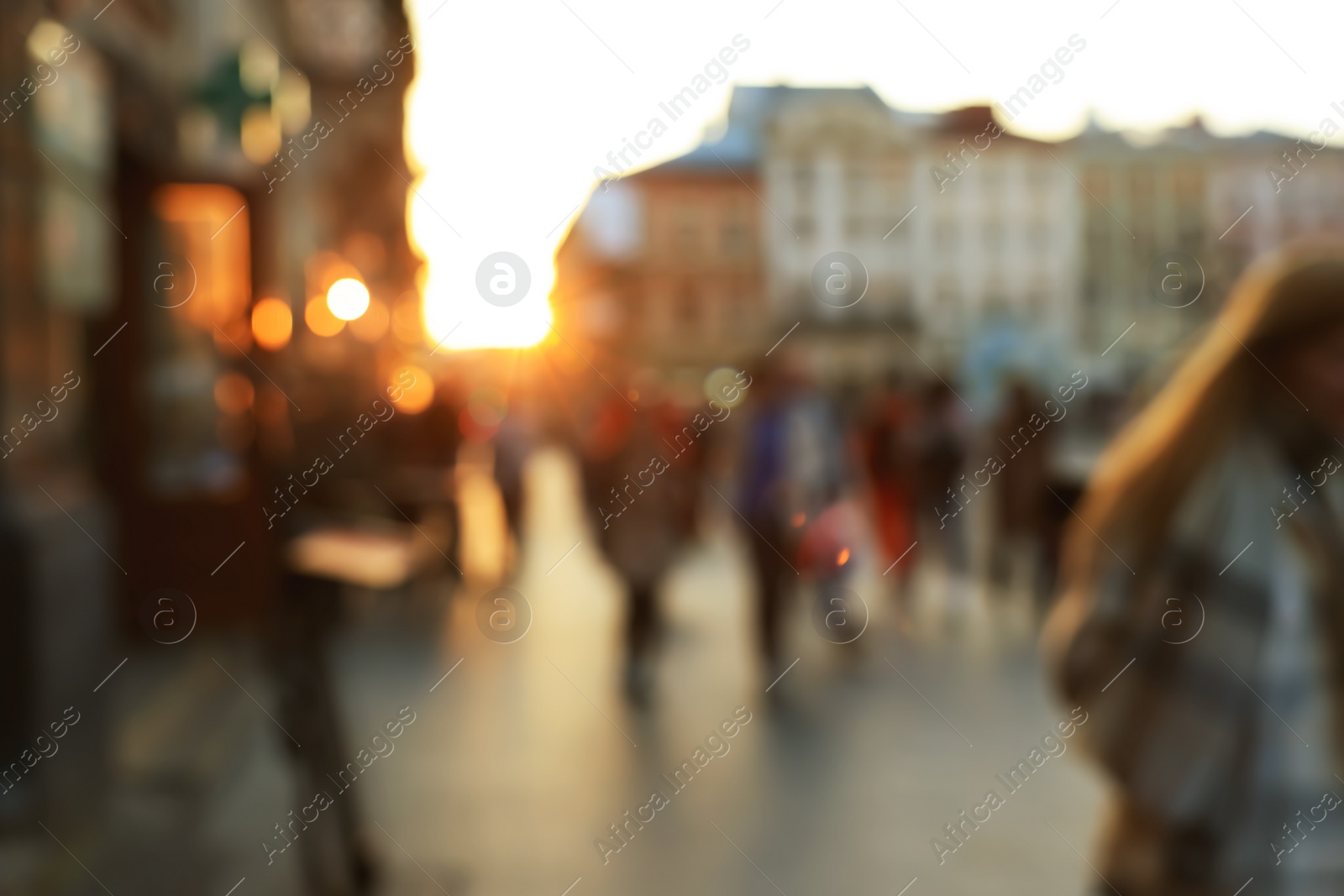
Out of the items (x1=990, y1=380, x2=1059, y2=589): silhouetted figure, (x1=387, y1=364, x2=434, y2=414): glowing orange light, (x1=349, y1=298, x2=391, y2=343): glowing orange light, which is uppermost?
(x1=349, y1=298, x2=391, y2=343): glowing orange light

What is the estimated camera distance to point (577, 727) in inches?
264

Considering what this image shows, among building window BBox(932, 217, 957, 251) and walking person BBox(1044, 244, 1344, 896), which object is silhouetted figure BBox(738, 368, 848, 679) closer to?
walking person BBox(1044, 244, 1344, 896)

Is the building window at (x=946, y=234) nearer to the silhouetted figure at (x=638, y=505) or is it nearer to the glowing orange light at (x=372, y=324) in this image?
the glowing orange light at (x=372, y=324)

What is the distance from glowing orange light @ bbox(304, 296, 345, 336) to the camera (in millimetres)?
17263

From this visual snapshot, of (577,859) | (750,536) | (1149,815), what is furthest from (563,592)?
(1149,815)

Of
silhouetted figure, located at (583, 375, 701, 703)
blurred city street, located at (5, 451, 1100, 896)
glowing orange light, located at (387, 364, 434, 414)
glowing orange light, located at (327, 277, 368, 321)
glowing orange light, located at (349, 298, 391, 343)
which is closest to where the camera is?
blurred city street, located at (5, 451, 1100, 896)

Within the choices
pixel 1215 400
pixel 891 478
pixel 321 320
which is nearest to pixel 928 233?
pixel 321 320

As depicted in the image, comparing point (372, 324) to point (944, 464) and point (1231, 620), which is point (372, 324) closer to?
point (944, 464)

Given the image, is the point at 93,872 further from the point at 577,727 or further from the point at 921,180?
the point at 921,180

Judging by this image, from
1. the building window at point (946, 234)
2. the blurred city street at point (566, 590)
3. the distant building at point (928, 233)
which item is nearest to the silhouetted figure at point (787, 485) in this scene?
the blurred city street at point (566, 590)

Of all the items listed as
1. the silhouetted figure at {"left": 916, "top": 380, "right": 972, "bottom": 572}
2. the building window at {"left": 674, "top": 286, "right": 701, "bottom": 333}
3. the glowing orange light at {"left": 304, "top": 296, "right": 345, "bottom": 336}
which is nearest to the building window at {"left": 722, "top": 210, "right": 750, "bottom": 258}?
the building window at {"left": 674, "top": 286, "right": 701, "bottom": 333}

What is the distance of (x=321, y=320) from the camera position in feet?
58.0

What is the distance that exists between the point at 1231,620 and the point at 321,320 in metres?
16.7

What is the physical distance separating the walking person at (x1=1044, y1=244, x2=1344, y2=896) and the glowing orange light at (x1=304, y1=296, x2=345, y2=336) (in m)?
15.2
